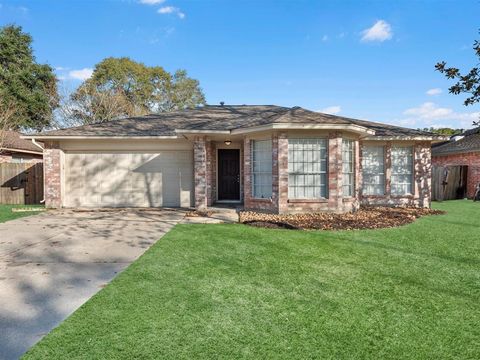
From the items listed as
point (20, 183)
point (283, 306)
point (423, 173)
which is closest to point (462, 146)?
point (423, 173)

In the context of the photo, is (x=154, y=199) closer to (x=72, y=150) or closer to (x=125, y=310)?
(x=72, y=150)

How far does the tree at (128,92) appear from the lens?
30.0m

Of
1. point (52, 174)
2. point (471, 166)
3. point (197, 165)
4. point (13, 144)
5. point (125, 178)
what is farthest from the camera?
point (13, 144)

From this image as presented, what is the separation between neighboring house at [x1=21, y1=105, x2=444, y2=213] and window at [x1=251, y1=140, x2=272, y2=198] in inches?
1.4

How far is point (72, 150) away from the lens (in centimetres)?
1209

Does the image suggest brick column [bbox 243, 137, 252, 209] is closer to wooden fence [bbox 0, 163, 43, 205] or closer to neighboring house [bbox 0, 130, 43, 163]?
wooden fence [bbox 0, 163, 43, 205]

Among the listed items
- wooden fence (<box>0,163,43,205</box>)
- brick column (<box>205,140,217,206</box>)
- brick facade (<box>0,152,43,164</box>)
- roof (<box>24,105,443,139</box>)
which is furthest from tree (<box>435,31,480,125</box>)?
brick facade (<box>0,152,43,164</box>)

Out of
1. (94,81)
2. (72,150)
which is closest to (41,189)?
(72,150)

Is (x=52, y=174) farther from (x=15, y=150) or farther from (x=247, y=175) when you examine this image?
(x=15, y=150)

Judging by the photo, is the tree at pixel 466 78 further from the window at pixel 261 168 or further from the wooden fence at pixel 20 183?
the wooden fence at pixel 20 183

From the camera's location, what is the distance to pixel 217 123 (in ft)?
37.9

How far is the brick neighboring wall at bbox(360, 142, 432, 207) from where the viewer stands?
1247cm

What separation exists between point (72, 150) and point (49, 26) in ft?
47.3

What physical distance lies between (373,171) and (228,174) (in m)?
6.19
